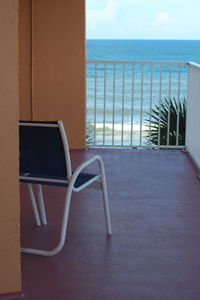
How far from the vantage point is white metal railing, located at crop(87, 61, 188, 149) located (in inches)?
270

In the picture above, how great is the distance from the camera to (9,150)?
271 centimetres

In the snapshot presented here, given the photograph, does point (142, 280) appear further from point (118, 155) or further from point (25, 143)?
point (118, 155)

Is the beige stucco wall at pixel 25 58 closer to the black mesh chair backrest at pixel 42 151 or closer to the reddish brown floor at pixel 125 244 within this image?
the reddish brown floor at pixel 125 244

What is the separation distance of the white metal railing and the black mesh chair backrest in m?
3.20

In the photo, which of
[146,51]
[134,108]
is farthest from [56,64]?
[146,51]

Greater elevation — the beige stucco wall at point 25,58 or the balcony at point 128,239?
the beige stucco wall at point 25,58

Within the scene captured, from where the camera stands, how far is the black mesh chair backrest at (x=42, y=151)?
336cm

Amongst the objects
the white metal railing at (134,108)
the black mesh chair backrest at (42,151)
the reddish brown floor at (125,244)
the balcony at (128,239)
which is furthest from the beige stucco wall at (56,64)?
the black mesh chair backrest at (42,151)

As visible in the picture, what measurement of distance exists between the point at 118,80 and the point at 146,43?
10537 millimetres

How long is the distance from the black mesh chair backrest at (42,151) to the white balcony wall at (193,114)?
2656mm

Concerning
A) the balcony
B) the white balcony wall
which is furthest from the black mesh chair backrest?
the white balcony wall

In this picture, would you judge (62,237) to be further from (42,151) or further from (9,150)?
(9,150)

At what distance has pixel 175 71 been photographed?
85.3ft

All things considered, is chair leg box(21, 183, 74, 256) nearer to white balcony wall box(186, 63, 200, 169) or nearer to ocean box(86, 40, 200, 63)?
white balcony wall box(186, 63, 200, 169)
